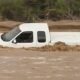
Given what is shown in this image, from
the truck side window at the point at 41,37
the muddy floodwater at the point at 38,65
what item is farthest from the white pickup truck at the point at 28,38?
the muddy floodwater at the point at 38,65

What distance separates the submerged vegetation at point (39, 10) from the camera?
22328mm

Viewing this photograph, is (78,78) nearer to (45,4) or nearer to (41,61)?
(41,61)

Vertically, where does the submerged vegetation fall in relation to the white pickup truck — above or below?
above

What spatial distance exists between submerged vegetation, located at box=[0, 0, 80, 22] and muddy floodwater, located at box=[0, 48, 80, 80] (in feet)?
30.7

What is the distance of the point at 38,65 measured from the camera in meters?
11.2

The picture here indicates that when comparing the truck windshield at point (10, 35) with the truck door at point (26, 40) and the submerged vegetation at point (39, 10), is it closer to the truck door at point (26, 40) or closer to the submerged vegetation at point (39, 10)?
the truck door at point (26, 40)

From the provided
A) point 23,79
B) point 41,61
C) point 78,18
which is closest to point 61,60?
point 41,61

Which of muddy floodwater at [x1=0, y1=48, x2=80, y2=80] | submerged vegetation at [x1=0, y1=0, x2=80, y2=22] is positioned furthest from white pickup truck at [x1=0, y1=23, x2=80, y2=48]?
submerged vegetation at [x1=0, y1=0, x2=80, y2=22]

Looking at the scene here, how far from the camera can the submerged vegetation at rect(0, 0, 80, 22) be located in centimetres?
2233

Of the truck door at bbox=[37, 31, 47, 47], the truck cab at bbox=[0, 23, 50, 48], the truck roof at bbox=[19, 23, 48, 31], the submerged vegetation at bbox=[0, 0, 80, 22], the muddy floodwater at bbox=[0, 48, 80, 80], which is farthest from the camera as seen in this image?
the submerged vegetation at bbox=[0, 0, 80, 22]

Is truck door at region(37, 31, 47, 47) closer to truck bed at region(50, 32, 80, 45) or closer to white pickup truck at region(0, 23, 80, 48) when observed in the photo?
white pickup truck at region(0, 23, 80, 48)

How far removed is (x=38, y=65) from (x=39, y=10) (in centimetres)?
1215

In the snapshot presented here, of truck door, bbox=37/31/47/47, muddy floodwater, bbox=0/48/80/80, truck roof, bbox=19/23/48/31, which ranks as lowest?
muddy floodwater, bbox=0/48/80/80

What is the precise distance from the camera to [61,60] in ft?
38.6
